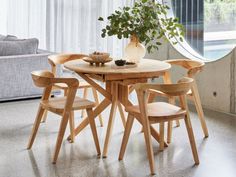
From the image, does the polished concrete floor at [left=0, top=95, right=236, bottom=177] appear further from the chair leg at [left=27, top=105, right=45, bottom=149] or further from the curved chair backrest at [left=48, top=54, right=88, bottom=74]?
the curved chair backrest at [left=48, top=54, right=88, bottom=74]

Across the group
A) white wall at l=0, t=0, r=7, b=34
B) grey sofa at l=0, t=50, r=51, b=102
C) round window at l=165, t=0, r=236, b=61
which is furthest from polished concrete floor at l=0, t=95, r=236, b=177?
white wall at l=0, t=0, r=7, b=34

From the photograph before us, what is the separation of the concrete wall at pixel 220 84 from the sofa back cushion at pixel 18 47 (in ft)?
7.11

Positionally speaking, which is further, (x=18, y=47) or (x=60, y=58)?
(x=18, y=47)

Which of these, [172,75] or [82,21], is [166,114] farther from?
[82,21]

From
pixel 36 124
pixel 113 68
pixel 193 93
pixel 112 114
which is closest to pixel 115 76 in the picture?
pixel 113 68

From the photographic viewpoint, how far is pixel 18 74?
6.00 m

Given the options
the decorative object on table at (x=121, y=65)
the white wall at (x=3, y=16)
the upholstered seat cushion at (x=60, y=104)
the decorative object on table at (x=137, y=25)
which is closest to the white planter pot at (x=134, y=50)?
the decorative object on table at (x=137, y=25)

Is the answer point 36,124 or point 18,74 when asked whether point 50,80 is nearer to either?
point 36,124

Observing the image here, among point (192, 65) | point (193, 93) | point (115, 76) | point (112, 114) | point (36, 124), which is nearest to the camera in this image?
point (115, 76)

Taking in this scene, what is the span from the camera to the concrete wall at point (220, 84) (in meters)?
5.39

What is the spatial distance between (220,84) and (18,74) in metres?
2.52

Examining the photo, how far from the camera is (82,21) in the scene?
8258mm

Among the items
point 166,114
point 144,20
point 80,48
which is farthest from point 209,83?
point 80,48

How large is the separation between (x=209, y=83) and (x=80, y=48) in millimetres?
3210
